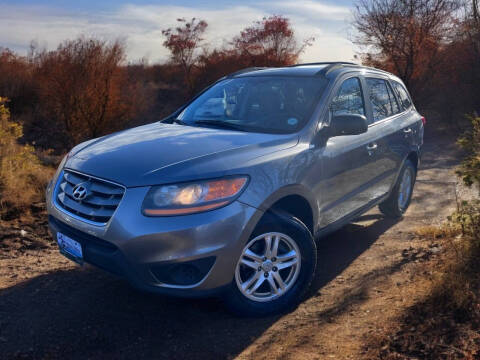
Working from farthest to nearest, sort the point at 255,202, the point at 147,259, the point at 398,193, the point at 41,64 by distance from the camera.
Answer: the point at 41,64
the point at 398,193
the point at 255,202
the point at 147,259

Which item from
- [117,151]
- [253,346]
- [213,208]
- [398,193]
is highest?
[117,151]

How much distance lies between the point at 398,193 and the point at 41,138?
12.7 meters

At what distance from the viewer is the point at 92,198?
331cm

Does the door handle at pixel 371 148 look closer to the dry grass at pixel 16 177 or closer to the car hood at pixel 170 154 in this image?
the car hood at pixel 170 154

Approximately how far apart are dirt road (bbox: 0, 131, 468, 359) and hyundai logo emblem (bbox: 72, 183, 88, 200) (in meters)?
0.90

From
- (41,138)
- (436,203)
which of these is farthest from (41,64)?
(436,203)

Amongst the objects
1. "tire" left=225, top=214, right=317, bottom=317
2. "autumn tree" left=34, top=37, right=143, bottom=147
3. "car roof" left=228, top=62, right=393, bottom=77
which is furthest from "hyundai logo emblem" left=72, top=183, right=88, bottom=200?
"autumn tree" left=34, top=37, right=143, bottom=147

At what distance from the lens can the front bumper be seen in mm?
3033

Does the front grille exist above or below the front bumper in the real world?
above

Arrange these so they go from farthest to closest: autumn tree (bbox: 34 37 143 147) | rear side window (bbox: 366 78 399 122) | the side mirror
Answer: autumn tree (bbox: 34 37 143 147)
rear side window (bbox: 366 78 399 122)
the side mirror

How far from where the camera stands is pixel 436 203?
7230 millimetres

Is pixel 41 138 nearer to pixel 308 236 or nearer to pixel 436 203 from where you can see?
pixel 436 203

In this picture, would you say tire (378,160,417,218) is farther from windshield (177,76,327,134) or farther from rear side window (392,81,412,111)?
windshield (177,76,327,134)

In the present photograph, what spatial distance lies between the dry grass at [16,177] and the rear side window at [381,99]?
4278 millimetres
